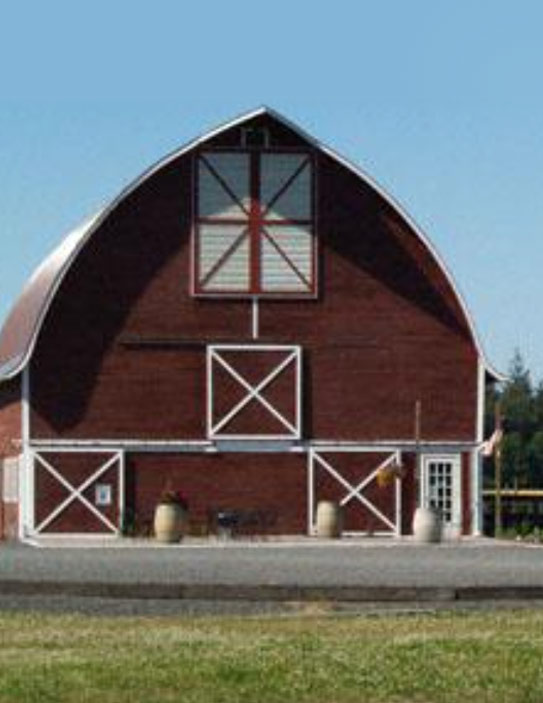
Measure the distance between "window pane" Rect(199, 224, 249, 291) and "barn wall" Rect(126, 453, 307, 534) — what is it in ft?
12.8

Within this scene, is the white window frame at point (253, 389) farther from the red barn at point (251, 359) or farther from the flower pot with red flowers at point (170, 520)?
the flower pot with red flowers at point (170, 520)

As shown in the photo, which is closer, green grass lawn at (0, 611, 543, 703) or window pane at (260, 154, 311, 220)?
green grass lawn at (0, 611, 543, 703)

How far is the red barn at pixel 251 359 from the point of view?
161 feet

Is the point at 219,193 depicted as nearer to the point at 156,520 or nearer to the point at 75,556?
the point at 156,520

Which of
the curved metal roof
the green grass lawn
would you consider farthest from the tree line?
the green grass lawn

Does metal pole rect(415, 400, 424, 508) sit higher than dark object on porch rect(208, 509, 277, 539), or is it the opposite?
metal pole rect(415, 400, 424, 508)

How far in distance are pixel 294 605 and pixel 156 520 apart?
25462 mm

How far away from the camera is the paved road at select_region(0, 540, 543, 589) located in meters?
27.5

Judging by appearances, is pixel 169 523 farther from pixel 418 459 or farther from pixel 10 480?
pixel 10 480

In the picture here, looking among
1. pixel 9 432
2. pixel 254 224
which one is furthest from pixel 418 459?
pixel 9 432

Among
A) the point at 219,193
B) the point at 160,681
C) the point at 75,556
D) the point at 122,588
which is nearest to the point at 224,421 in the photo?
the point at 219,193

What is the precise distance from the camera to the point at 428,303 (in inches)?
1992

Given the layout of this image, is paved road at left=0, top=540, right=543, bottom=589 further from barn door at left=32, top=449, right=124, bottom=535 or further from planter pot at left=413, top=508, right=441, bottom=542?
barn door at left=32, top=449, right=124, bottom=535

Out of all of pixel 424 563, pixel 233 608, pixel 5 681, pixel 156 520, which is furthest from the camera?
pixel 156 520
